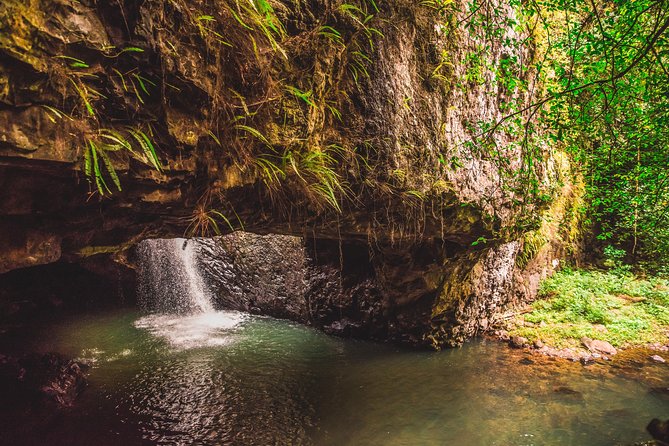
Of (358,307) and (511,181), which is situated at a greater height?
(511,181)

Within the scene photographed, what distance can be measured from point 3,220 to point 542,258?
1170cm

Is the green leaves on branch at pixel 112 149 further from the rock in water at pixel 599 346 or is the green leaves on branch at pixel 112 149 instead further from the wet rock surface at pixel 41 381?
the rock in water at pixel 599 346

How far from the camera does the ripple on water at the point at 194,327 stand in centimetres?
784

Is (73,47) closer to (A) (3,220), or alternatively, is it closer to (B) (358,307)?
(A) (3,220)

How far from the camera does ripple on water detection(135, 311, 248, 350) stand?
7837 mm

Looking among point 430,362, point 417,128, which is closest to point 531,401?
point 430,362

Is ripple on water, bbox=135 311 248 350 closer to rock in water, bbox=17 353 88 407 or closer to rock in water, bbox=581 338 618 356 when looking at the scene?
rock in water, bbox=17 353 88 407

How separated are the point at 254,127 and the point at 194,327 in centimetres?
718

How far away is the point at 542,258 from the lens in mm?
10570

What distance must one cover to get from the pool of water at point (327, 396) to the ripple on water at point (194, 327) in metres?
0.07

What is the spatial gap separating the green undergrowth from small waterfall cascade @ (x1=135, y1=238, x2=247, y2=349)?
24.6ft

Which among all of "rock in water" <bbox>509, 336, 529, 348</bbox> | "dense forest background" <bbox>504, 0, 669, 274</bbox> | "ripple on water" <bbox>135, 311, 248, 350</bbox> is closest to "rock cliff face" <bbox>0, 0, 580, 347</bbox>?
"dense forest background" <bbox>504, 0, 669, 274</bbox>

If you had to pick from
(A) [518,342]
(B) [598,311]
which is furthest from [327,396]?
(B) [598,311]

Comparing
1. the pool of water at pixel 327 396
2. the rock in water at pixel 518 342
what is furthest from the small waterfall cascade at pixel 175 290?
the rock in water at pixel 518 342
